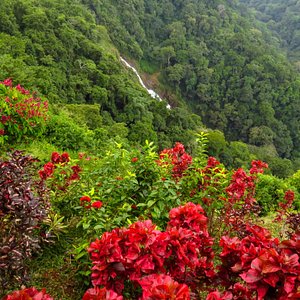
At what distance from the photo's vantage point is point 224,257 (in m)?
1.76

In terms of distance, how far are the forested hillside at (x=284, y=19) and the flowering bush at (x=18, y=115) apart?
6124cm

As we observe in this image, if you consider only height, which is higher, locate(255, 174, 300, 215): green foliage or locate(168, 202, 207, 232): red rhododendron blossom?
locate(168, 202, 207, 232): red rhododendron blossom

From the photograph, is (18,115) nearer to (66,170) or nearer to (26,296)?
(66,170)

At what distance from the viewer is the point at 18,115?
585cm

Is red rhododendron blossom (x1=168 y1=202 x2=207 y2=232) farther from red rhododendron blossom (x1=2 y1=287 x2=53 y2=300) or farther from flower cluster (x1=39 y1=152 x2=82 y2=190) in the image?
flower cluster (x1=39 y1=152 x2=82 y2=190)

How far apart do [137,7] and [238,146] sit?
28414mm

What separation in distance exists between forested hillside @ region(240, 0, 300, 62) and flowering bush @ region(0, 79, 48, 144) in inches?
2411

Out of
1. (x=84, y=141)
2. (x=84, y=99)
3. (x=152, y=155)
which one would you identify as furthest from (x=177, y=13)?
(x=152, y=155)

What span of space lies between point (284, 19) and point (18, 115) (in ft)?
269

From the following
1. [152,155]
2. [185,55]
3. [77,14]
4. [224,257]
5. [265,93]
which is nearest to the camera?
[224,257]

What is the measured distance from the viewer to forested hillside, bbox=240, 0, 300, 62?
69250 millimetres

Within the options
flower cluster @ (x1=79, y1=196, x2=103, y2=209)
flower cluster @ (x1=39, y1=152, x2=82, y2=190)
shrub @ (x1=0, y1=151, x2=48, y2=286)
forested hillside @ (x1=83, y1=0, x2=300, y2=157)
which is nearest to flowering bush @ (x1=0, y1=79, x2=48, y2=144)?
flower cluster @ (x1=39, y1=152, x2=82, y2=190)

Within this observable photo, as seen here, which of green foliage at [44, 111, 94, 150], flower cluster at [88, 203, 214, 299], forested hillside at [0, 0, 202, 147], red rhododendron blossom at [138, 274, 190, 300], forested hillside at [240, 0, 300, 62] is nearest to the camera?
red rhododendron blossom at [138, 274, 190, 300]

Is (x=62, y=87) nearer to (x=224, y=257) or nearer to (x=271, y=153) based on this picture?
(x=224, y=257)
